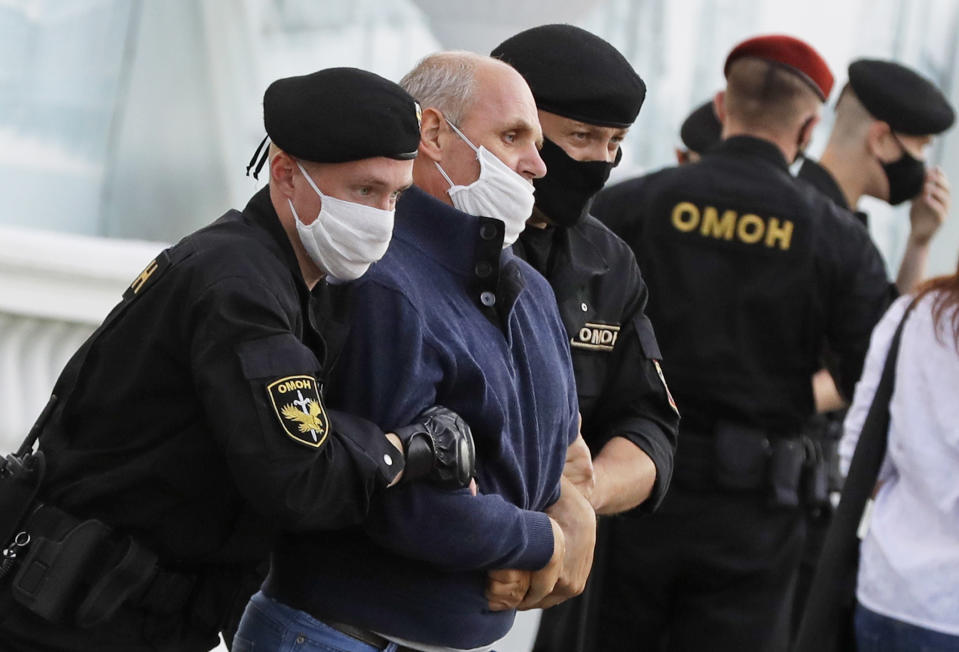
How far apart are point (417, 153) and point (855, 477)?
4.52ft

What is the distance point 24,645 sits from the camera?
2.04m

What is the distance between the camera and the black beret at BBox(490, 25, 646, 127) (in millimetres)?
2549

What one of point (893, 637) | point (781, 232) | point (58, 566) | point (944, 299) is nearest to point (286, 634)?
point (58, 566)

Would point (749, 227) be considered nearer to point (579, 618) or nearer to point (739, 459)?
point (739, 459)

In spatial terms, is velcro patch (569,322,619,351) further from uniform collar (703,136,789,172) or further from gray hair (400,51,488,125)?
uniform collar (703,136,789,172)

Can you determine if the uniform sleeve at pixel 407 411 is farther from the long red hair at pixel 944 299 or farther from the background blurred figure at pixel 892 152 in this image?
the background blurred figure at pixel 892 152

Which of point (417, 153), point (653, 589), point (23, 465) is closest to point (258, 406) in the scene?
point (23, 465)

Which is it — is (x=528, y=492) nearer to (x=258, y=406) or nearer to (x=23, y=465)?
(x=258, y=406)

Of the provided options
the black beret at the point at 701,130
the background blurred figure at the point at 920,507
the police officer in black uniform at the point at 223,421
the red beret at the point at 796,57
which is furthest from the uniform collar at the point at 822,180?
the police officer in black uniform at the point at 223,421

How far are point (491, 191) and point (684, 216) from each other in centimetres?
154

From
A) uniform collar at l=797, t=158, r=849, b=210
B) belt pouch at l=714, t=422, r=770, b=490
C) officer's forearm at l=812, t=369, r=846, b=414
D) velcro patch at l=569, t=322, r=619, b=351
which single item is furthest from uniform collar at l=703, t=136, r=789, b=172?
velcro patch at l=569, t=322, r=619, b=351

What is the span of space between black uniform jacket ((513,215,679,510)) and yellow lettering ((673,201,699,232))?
3.20 feet

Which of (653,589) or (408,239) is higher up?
(408,239)

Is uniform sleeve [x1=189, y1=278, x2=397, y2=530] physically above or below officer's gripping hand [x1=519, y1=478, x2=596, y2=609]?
above
